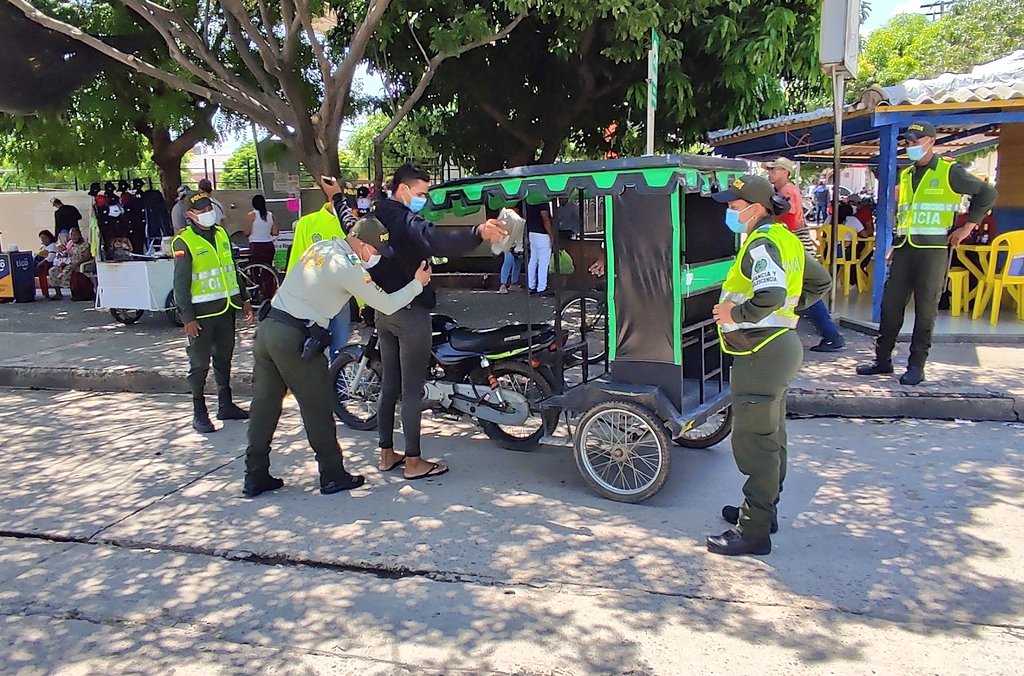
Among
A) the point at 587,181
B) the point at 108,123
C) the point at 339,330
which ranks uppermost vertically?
the point at 108,123

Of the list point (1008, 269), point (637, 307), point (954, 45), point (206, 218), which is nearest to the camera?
point (637, 307)

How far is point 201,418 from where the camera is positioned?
269 inches

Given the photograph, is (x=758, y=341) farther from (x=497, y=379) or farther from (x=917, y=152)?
(x=917, y=152)

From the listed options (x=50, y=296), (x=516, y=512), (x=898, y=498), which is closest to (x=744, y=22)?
(x=898, y=498)

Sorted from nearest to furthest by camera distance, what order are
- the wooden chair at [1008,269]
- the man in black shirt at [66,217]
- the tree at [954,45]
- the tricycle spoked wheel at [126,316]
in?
1. the wooden chair at [1008,269]
2. the tricycle spoked wheel at [126,316]
3. the man in black shirt at [66,217]
4. the tree at [954,45]

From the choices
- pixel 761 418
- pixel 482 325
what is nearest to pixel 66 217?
pixel 482 325

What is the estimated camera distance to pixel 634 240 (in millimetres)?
4859

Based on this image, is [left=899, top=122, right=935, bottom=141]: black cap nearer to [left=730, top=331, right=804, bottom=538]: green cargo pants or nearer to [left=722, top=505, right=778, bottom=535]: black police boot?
[left=730, top=331, right=804, bottom=538]: green cargo pants

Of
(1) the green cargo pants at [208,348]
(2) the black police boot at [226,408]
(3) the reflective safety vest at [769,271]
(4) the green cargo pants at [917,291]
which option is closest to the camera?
(3) the reflective safety vest at [769,271]

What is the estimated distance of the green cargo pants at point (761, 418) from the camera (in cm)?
410

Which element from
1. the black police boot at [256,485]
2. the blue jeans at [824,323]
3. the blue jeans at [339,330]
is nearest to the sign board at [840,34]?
the blue jeans at [824,323]

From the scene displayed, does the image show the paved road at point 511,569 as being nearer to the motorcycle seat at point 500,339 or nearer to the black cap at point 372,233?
the motorcycle seat at point 500,339

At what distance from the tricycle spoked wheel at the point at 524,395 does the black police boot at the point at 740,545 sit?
5.48 ft

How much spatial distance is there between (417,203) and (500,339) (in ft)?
3.70
